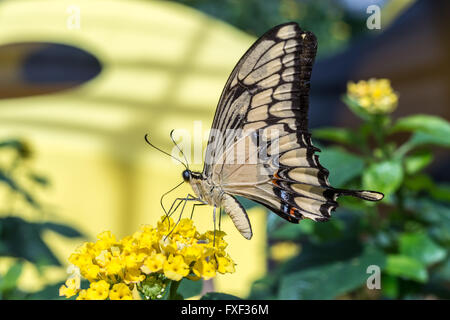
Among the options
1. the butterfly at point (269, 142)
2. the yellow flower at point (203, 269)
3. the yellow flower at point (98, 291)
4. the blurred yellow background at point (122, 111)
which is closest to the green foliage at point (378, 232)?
the butterfly at point (269, 142)

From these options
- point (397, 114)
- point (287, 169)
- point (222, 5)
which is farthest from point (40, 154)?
point (222, 5)

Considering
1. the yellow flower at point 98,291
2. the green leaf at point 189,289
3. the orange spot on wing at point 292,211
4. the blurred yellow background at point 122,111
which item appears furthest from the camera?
the blurred yellow background at point 122,111

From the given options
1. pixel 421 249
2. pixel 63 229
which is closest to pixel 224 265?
pixel 421 249

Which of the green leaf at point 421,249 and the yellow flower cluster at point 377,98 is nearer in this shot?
the green leaf at point 421,249

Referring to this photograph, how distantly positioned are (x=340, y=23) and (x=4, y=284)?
961 cm

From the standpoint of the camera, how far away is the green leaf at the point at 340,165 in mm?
1126

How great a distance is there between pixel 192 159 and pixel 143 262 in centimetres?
63

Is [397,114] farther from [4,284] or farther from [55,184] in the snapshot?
[4,284]

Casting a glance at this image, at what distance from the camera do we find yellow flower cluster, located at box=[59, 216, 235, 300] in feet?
2.35

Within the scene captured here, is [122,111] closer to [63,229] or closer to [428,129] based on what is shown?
[63,229]

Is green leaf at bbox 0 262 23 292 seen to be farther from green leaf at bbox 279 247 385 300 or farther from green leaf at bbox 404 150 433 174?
green leaf at bbox 404 150 433 174

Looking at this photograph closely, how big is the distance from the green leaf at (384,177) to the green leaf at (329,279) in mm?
175

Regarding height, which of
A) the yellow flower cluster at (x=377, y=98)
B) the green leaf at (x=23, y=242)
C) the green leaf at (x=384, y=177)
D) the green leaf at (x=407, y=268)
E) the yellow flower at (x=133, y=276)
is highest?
the yellow flower cluster at (x=377, y=98)

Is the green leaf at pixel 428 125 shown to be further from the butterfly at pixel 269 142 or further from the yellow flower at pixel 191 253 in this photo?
the yellow flower at pixel 191 253
